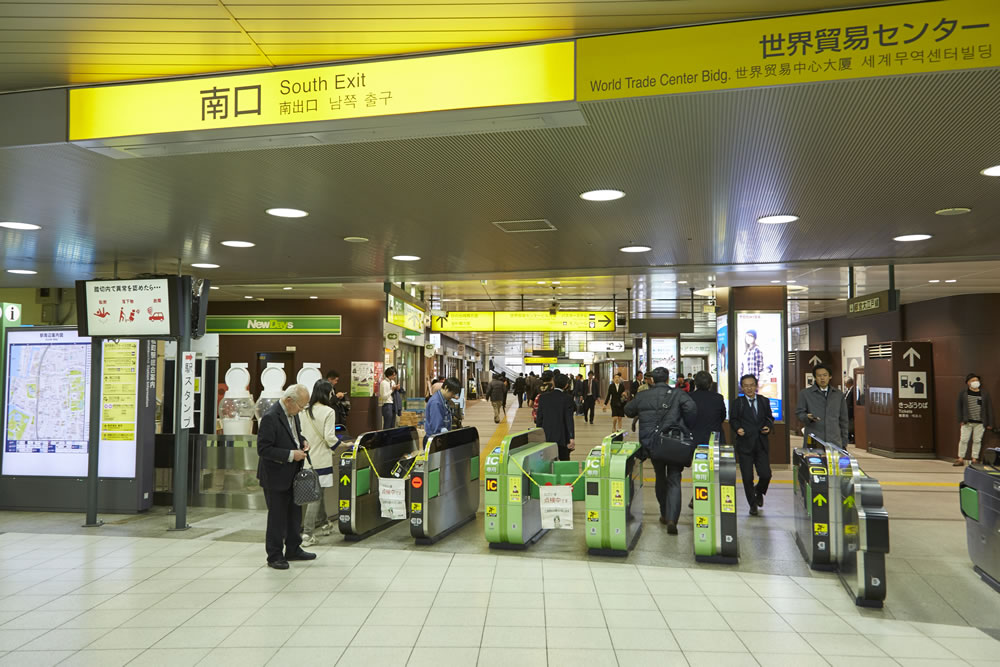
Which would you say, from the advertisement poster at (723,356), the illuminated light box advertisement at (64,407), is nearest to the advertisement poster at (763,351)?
the advertisement poster at (723,356)

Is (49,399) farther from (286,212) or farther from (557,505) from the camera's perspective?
(557,505)

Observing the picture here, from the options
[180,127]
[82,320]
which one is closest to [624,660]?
[180,127]

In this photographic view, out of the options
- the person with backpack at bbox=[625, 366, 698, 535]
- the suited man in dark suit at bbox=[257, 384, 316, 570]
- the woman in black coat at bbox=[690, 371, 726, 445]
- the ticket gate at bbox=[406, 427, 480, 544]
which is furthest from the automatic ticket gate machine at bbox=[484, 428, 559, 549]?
the woman in black coat at bbox=[690, 371, 726, 445]

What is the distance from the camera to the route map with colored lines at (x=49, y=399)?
8664 mm

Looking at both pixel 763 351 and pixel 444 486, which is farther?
pixel 763 351

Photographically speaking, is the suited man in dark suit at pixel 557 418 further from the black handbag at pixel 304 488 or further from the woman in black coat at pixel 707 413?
the black handbag at pixel 304 488

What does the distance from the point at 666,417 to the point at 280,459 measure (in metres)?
3.68

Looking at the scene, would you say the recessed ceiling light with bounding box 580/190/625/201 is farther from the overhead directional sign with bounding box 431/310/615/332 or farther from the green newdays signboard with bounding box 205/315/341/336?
the green newdays signboard with bounding box 205/315/341/336

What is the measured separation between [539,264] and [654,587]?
4322 mm

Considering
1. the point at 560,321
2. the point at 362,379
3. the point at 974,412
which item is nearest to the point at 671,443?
the point at 974,412

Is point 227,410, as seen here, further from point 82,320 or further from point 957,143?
point 957,143

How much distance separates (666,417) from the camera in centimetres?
736

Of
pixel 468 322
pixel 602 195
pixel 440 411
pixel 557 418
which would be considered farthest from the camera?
pixel 468 322

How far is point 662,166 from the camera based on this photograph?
4746mm
